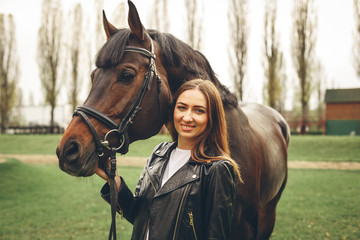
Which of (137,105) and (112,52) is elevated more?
(112,52)

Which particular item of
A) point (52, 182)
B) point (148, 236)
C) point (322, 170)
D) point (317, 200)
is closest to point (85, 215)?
point (52, 182)

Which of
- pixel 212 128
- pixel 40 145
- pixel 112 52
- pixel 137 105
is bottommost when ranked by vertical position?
pixel 40 145

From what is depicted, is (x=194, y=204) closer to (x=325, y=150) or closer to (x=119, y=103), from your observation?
(x=119, y=103)

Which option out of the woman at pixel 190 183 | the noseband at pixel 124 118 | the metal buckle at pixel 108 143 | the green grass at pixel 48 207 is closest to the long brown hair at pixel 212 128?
the woman at pixel 190 183

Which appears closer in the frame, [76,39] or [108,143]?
[108,143]

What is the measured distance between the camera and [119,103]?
1724 millimetres

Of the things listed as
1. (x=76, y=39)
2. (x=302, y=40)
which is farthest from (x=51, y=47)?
(x=302, y=40)

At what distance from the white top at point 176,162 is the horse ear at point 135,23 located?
34.6 inches

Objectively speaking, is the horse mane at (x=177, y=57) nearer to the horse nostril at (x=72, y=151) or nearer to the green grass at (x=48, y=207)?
the horse nostril at (x=72, y=151)

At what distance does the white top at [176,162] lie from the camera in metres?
1.60

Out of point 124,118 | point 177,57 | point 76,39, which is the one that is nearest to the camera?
point 124,118

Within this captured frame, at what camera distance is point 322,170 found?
11945mm

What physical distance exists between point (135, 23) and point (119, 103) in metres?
0.59

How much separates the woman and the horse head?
0.65ft
